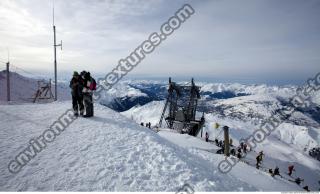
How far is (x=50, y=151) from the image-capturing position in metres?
9.48

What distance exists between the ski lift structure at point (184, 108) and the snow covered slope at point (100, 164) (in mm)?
25363

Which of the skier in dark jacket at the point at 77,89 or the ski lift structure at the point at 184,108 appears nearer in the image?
the skier in dark jacket at the point at 77,89

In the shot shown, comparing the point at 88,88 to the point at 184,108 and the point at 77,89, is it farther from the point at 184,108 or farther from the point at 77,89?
the point at 184,108

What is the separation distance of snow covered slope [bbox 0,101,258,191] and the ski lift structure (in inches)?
999

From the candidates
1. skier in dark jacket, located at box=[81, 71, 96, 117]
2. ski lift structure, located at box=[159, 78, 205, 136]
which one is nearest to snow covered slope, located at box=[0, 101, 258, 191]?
skier in dark jacket, located at box=[81, 71, 96, 117]

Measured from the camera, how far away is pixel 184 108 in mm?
38562

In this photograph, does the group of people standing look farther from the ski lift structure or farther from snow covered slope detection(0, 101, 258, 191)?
the ski lift structure

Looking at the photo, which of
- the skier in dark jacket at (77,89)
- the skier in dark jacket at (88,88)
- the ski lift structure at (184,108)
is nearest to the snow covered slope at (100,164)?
the skier in dark jacket at (88,88)

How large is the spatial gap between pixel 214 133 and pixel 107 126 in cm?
10085


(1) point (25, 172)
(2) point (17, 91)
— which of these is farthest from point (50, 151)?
(2) point (17, 91)

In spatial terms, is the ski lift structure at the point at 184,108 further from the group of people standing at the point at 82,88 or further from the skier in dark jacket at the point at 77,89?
A: the skier in dark jacket at the point at 77,89

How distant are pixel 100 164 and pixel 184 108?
30601 mm

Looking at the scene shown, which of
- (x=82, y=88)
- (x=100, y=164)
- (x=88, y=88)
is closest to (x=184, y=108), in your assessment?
(x=88, y=88)

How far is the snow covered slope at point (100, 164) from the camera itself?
295 inches
